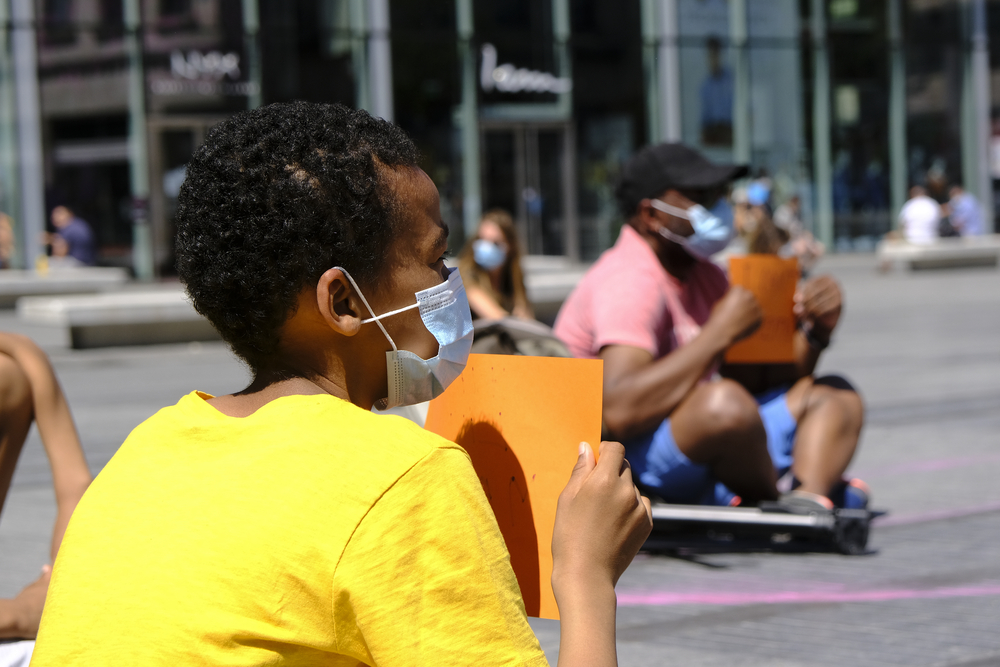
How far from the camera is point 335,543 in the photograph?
49.9 inches

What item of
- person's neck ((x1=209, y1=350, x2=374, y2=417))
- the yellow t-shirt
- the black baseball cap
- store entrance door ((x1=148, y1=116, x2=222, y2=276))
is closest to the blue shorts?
the black baseball cap

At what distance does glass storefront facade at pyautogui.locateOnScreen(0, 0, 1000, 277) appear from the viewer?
23.8m

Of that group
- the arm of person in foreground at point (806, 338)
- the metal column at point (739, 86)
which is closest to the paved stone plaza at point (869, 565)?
the arm of person in foreground at point (806, 338)

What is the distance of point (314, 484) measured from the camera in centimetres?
131

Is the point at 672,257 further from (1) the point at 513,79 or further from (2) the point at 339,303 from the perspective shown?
(1) the point at 513,79

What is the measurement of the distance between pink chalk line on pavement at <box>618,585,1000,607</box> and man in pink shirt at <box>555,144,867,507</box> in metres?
0.51

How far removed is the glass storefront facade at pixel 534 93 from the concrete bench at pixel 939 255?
3152mm

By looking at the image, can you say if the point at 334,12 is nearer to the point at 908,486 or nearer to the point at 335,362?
the point at 908,486

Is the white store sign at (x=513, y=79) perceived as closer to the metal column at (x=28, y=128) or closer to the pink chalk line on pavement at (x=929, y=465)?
the metal column at (x=28, y=128)

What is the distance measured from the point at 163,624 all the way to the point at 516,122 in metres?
25.9

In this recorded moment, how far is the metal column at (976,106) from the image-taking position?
103ft

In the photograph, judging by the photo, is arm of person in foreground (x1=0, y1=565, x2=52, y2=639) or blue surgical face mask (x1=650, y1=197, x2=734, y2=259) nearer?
arm of person in foreground (x1=0, y1=565, x2=52, y2=639)

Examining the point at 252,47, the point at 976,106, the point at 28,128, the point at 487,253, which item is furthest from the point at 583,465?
the point at 976,106

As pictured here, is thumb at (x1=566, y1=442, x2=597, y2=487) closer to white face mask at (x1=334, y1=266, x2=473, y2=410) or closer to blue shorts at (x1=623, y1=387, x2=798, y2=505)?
white face mask at (x1=334, y1=266, x2=473, y2=410)
